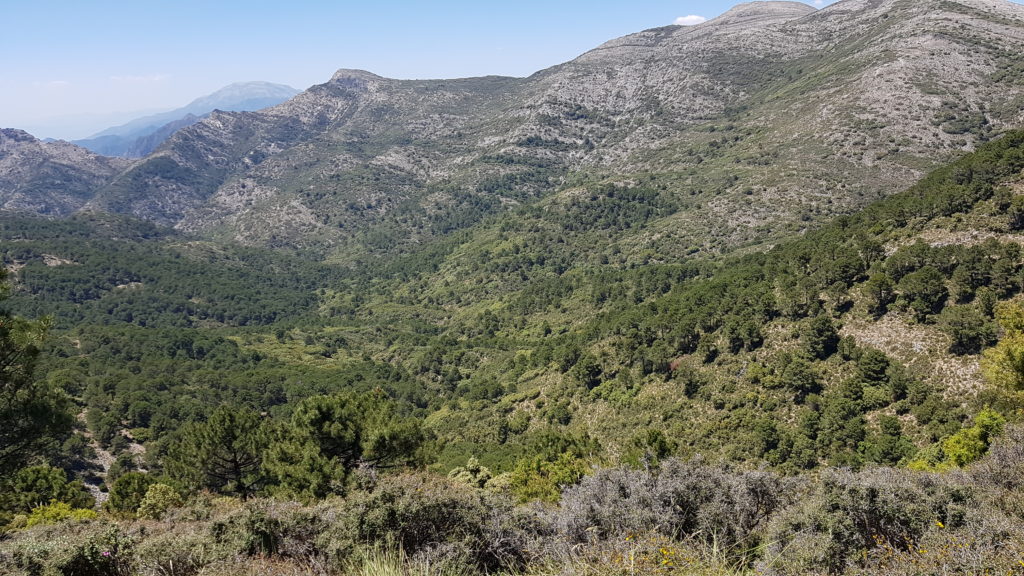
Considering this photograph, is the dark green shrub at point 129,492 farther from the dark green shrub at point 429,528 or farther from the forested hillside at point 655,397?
the dark green shrub at point 429,528

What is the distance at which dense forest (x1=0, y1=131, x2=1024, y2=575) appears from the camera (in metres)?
9.31

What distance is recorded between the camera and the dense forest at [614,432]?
9312 mm

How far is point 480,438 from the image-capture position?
64.4 meters

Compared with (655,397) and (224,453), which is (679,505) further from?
(655,397)

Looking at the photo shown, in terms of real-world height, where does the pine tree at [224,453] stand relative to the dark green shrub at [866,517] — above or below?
below

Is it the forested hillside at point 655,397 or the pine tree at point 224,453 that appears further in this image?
the pine tree at point 224,453

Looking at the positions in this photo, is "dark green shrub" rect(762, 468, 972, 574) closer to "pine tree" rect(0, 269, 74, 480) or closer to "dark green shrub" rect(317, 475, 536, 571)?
"dark green shrub" rect(317, 475, 536, 571)

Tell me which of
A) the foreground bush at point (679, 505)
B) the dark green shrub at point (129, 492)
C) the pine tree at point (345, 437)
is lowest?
the dark green shrub at point (129, 492)

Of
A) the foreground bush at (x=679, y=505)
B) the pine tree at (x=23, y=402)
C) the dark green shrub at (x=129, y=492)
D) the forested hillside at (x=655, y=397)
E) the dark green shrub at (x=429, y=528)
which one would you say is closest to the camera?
the dark green shrub at (x=429, y=528)

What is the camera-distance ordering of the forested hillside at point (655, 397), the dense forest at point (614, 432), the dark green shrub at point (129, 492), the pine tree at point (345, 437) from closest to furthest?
the dense forest at point (614, 432), the forested hillside at point (655, 397), the pine tree at point (345, 437), the dark green shrub at point (129, 492)

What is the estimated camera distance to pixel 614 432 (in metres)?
49.8

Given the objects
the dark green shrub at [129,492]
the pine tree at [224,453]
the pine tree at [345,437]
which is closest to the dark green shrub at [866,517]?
the pine tree at [345,437]

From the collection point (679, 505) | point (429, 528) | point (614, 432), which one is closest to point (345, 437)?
point (429, 528)

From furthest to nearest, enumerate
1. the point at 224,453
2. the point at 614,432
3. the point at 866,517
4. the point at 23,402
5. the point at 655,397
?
the point at 655,397 < the point at 614,432 < the point at 224,453 < the point at 23,402 < the point at 866,517
